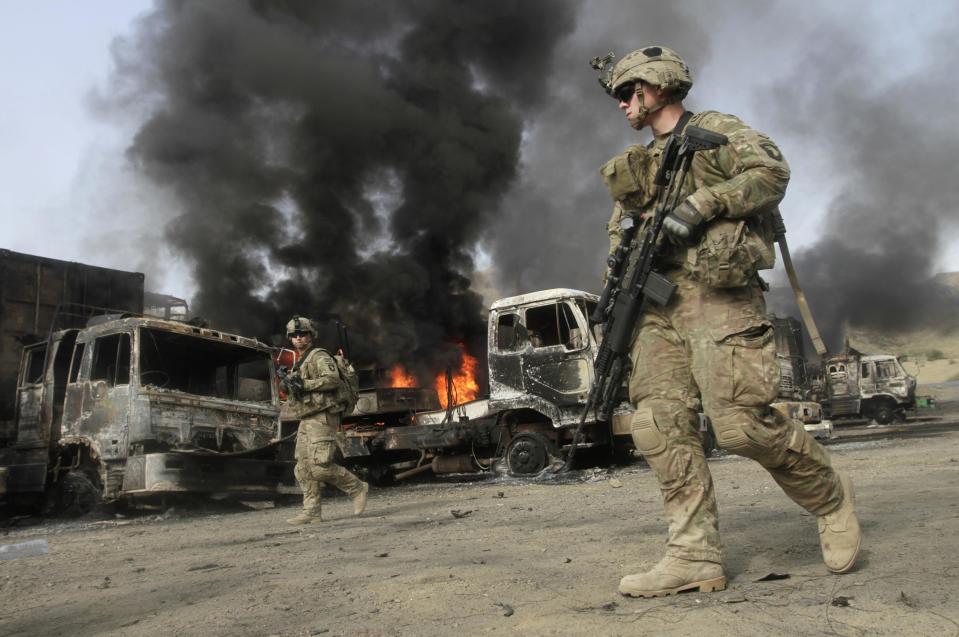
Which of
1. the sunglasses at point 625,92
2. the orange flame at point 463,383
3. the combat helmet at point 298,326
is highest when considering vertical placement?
the orange flame at point 463,383

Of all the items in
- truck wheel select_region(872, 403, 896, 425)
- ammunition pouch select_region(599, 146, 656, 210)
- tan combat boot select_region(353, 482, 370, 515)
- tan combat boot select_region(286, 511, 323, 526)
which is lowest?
tan combat boot select_region(286, 511, 323, 526)

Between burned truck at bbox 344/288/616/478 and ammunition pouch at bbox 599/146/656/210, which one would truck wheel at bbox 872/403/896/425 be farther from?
ammunition pouch at bbox 599/146/656/210

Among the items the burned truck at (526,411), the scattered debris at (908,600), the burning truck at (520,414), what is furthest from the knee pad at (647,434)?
the burned truck at (526,411)

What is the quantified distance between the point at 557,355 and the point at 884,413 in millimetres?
14673

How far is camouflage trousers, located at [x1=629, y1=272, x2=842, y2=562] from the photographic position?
6.97 feet

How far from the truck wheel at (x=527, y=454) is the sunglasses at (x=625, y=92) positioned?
21.0ft

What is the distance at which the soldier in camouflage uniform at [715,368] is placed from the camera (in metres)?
2.12

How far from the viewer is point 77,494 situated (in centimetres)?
664

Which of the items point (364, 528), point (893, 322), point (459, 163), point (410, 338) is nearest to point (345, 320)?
point (410, 338)

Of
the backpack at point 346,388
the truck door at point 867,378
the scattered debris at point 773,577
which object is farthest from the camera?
the truck door at point 867,378

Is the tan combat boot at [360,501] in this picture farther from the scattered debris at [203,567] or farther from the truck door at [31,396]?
the truck door at [31,396]

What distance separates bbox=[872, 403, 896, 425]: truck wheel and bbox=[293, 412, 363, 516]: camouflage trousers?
18055 mm

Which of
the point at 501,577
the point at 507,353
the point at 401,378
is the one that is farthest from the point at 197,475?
the point at 401,378

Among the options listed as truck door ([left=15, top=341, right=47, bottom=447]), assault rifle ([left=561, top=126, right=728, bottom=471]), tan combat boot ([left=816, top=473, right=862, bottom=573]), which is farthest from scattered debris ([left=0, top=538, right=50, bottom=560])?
tan combat boot ([left=816, top=473, right=862, bottom=573])
